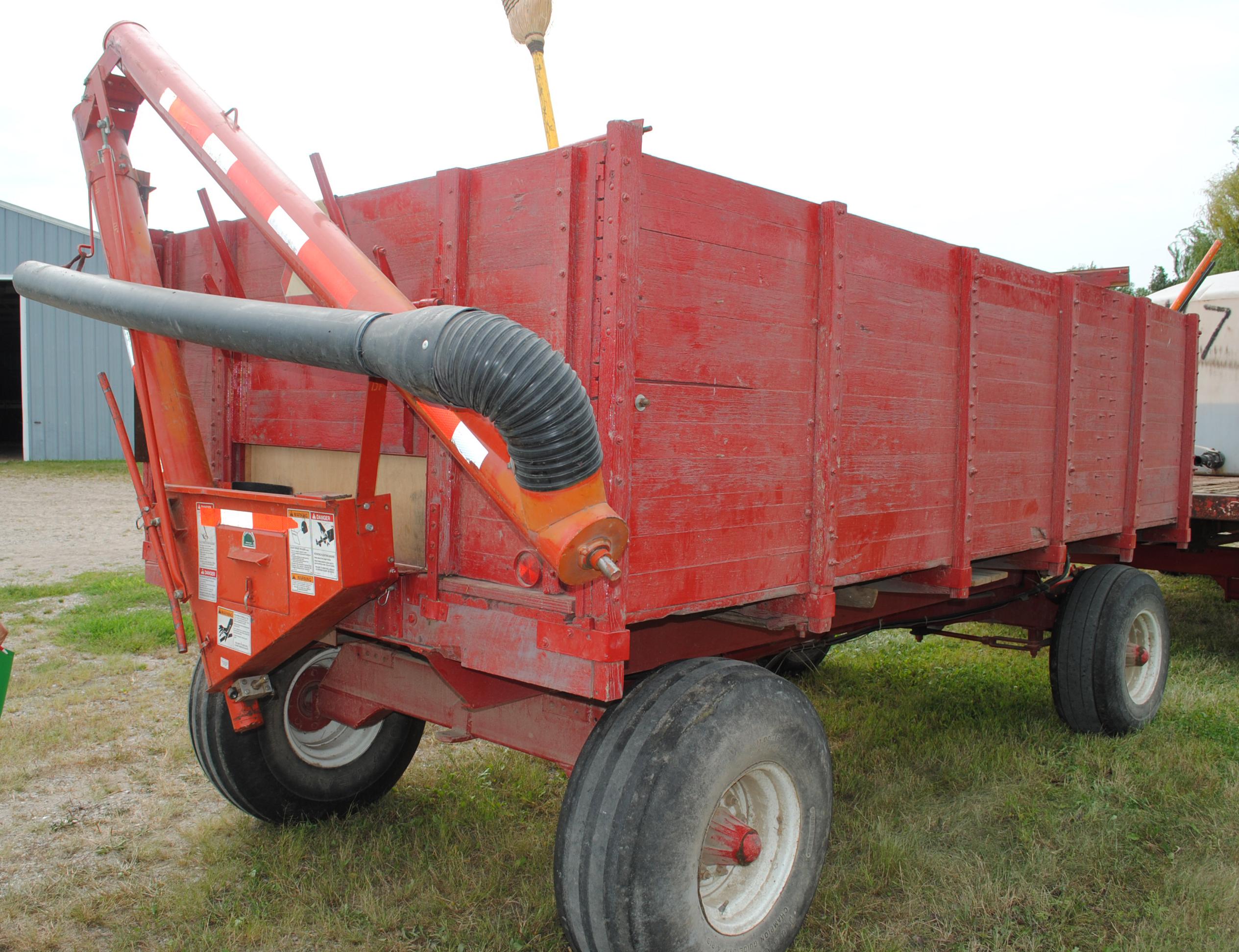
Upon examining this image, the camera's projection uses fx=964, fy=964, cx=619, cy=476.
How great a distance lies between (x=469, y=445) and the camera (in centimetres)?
232

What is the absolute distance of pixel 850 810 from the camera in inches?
164

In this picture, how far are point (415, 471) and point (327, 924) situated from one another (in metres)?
1.54

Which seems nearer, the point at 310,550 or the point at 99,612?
the point at 310,550

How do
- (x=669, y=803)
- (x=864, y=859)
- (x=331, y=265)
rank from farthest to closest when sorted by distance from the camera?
(x=864, y=859) < (x=331, y=265) < (x=669, y=803)

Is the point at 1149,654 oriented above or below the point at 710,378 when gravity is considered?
below

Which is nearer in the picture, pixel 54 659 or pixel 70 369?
pixel 54 659

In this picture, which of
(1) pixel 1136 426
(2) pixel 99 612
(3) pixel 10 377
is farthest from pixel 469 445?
(3) pixel 10 377

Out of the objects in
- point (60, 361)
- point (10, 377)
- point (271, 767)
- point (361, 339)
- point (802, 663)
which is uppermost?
point (10, 377)

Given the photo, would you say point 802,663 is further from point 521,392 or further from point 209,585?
point 521,392

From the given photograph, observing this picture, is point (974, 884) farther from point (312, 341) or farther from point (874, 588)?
point (312, 341)

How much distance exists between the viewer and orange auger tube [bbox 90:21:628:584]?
7.04 feet

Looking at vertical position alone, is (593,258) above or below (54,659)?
above

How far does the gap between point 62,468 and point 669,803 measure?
69.7 feet

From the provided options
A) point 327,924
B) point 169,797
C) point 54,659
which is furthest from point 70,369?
point 327,924
